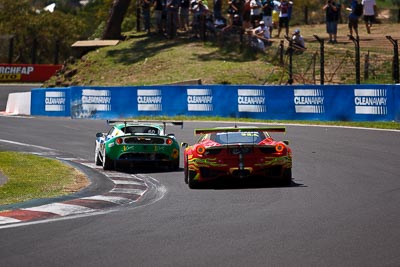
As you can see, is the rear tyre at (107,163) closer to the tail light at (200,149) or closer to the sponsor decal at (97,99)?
the tail light at (200,149)

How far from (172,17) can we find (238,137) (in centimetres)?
2530

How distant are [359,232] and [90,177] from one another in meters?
8.13

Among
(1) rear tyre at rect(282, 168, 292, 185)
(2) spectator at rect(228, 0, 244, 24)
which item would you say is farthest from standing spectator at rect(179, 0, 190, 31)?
(1) rear tyre at rect(282, 168, 292, 185)

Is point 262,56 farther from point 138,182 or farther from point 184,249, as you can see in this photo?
point 184,249

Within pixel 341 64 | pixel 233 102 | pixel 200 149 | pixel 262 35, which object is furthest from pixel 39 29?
pixel 200 149

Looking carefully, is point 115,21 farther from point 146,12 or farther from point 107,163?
point 107,163

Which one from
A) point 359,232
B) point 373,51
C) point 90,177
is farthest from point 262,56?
point 359,232

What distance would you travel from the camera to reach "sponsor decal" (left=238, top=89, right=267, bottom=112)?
3044 cm

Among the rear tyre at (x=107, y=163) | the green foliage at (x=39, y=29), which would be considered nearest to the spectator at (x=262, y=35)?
the rear tyre at (x=107, y=163)

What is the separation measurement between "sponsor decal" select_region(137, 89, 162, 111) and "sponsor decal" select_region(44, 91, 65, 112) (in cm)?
372

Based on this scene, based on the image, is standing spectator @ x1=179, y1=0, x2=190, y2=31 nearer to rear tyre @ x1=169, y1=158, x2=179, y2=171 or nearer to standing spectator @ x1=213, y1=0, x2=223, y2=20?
standing spectator @ x1=213, y1=0, x2=223, y2=20

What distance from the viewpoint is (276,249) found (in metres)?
9.34

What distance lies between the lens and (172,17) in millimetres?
Result: 40469

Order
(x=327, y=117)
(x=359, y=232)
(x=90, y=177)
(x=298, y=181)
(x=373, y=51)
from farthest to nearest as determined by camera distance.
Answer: (x=373, y=51) → (x=327, y=117) → (x=90, y=177) → (x=298, y=181) → (x=359, y=232)
